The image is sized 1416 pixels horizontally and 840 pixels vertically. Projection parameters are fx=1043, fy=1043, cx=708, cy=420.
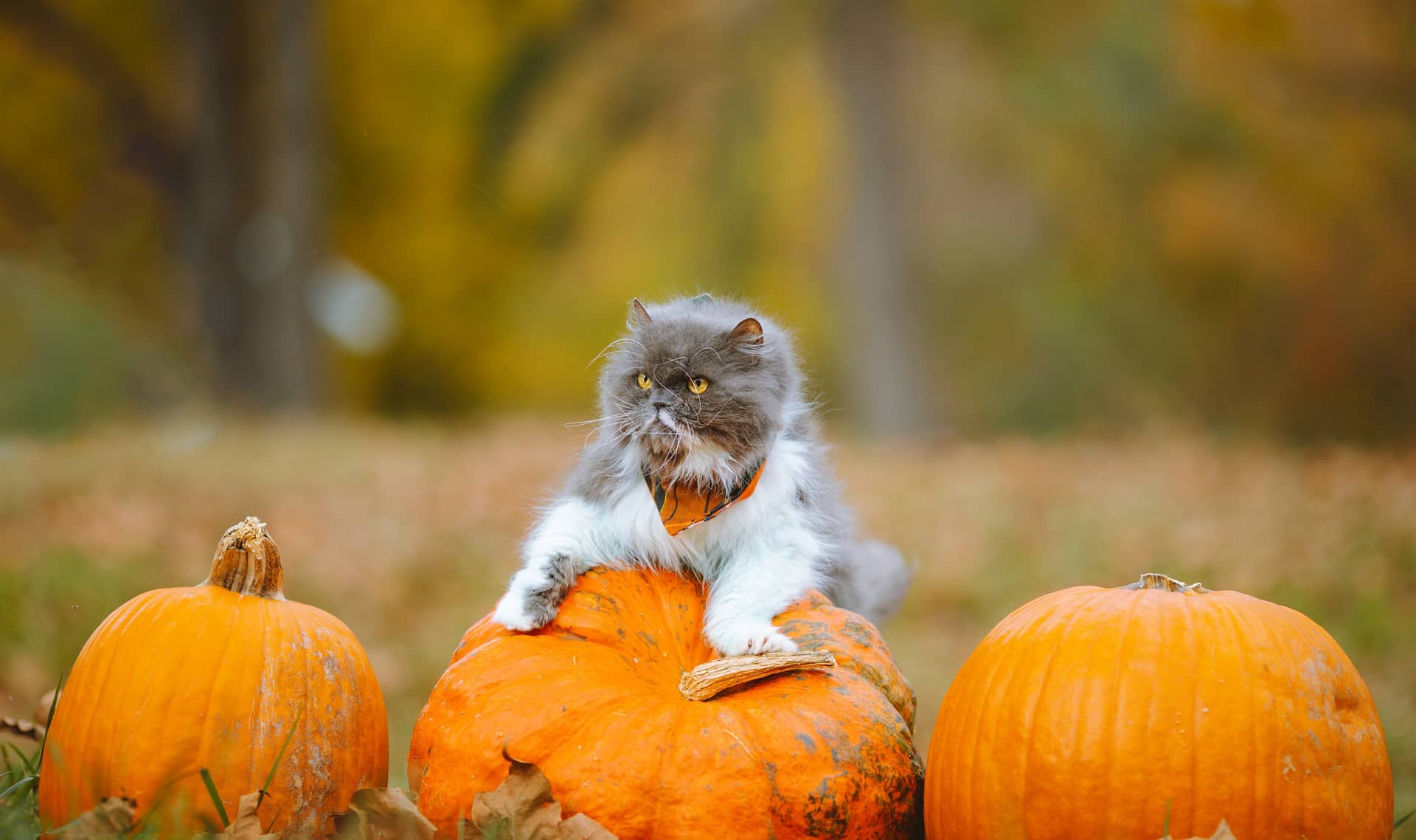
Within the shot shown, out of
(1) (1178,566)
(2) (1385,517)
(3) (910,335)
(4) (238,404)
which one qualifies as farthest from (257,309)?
(2) (1385,517)

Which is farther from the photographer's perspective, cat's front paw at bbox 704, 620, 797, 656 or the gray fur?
the gray fur

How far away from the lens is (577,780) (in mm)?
2070

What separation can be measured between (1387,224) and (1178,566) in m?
6.09

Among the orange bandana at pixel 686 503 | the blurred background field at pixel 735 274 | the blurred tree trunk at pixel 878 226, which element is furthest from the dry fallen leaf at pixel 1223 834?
the blurred tree trunk at pixel 878 226

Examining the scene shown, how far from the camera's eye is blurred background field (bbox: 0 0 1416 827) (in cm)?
558

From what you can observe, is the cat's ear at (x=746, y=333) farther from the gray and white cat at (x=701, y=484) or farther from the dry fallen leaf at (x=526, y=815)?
the dry fallen leaf at (x=526, y=815)

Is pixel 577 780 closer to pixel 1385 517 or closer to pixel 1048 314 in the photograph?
pixel 1385 517

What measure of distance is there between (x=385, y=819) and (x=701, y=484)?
997 mm

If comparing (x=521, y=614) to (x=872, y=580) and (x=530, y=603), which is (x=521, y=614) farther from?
(x=872, y=580)

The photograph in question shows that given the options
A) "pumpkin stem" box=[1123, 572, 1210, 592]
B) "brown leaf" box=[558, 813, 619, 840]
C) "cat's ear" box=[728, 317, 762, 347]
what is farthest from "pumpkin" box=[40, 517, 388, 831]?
"pumpkin stem" box=[1123, 572, 1210, 592]

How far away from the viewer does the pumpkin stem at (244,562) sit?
2.38 metres

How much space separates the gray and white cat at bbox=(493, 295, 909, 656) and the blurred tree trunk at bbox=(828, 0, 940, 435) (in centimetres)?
825

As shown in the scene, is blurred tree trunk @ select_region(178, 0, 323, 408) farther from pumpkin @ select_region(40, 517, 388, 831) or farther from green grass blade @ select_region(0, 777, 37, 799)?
pumpkin @ select_region(40, 517, 388, 831)

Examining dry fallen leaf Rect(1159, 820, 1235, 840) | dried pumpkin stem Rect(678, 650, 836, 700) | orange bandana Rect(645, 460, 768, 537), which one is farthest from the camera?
orange bandana Rect(645, 460, 768, 537)
